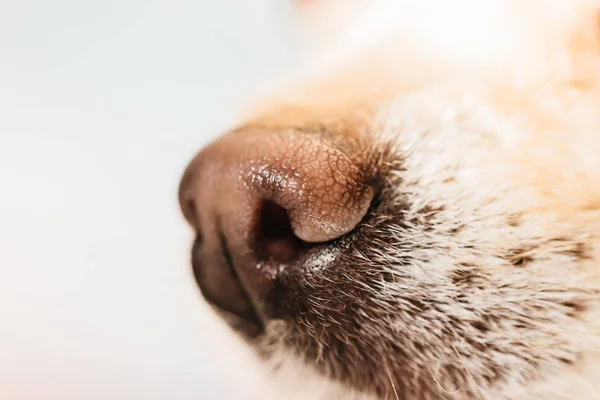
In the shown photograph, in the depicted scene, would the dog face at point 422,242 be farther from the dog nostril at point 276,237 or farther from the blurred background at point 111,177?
the blurred background at point 111,177

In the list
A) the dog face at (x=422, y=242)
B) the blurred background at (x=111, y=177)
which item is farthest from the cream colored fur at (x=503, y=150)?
the blurred background at (x=111, y=177)

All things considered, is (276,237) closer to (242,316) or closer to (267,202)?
(267,202)

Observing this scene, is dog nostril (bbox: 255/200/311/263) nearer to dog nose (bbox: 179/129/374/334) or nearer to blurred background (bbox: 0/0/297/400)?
dog nose (bbox: 179/129/374/334)

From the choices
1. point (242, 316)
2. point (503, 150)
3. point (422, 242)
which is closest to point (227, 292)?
point (242, 316)

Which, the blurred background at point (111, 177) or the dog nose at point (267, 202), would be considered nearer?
the dog nose at point (267, 202)

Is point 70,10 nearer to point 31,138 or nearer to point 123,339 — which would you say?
point 31,138

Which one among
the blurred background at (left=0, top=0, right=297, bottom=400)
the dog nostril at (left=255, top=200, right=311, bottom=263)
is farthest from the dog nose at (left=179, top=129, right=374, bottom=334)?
the blurred background at (left=0, top=0, right=297, bottom=400)

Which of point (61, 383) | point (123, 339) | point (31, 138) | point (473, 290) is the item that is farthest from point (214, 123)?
point (473, 290)
